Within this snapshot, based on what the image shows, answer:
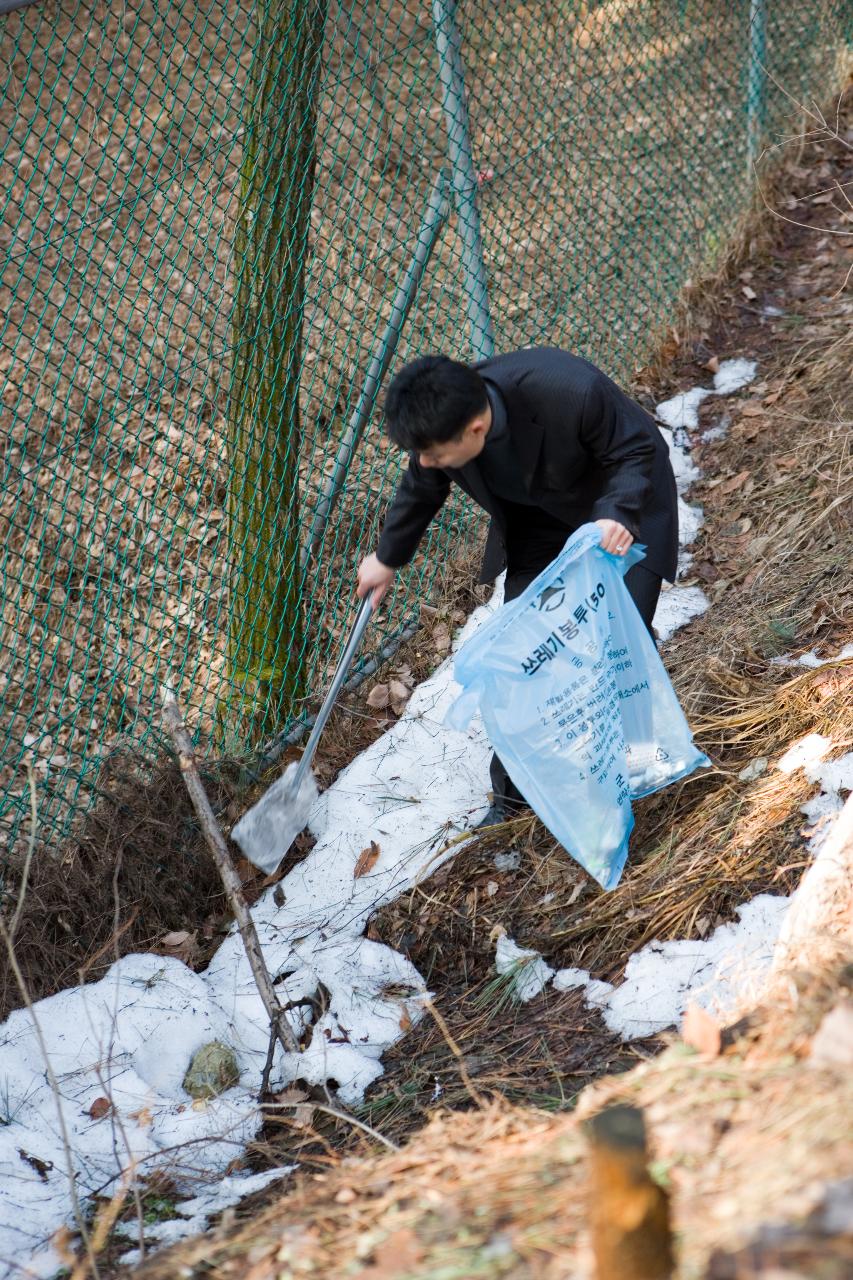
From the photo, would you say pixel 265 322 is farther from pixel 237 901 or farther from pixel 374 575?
pixel 237 901

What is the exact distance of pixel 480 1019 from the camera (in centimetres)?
279

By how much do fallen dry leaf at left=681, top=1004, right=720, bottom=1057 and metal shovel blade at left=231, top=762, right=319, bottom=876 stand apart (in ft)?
4.87

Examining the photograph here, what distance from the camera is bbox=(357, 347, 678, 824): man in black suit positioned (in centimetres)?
254

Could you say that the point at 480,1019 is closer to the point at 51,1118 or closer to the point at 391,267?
the point at 51,1118

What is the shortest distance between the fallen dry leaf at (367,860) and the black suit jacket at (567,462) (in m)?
0.91

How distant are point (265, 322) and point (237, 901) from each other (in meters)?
1.95

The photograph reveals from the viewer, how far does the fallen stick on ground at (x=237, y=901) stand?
2.79 metres

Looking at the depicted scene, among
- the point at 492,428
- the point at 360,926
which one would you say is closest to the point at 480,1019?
the point at 360,926

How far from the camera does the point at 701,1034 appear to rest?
6.35 feet

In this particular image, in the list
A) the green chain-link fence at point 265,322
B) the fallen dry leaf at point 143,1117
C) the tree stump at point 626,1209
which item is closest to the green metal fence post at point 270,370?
the green chain-link fence at point 265,322

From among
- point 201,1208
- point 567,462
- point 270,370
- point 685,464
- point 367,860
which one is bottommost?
point 685,464

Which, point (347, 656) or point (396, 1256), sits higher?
point (347, 656)

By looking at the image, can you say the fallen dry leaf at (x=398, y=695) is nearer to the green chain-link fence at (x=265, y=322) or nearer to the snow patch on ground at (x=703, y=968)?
the green chain-link fence at (x=265, y=322)

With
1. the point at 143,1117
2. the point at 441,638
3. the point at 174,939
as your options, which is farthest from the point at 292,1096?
the point at 441,638
